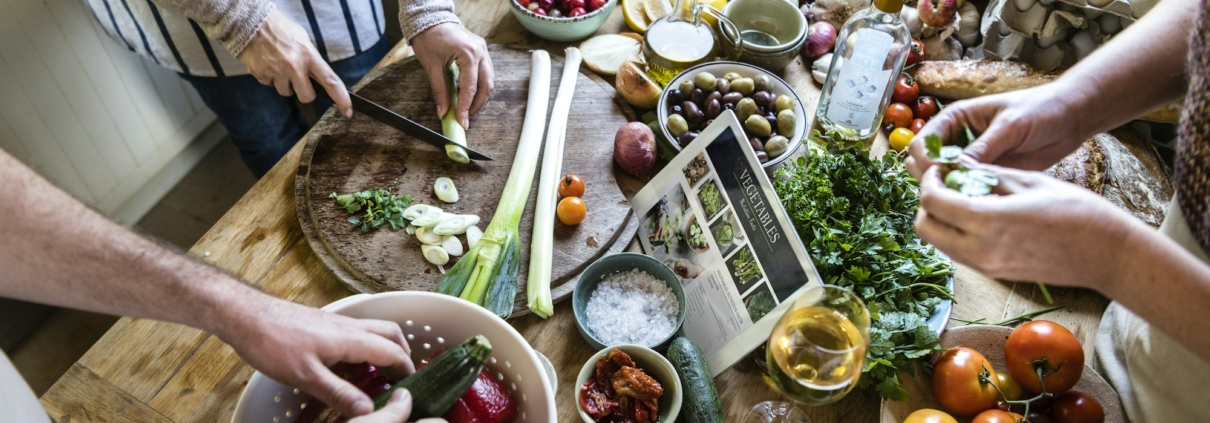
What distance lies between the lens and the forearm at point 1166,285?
811 mm

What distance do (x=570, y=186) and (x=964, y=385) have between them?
0.83 meters

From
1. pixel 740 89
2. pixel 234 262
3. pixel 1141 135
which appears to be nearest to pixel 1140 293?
pixel 740 89

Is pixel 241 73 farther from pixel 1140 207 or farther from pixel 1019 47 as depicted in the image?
pixel 1140 207

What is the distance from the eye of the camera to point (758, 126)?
1.56m

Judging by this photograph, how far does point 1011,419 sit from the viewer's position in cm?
110

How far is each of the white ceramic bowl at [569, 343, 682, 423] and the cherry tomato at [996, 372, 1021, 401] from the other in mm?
563

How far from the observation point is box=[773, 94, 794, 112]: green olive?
160 centimetres

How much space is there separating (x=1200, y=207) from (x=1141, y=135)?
883 mm

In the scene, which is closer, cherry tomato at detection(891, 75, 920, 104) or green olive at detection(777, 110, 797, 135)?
green olive at detection(777, 110, 797, 135)

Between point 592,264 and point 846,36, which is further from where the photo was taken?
point 846,36

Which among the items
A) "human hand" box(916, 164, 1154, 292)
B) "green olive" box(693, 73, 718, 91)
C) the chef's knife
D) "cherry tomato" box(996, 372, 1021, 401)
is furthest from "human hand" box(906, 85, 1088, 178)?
the chef's knife

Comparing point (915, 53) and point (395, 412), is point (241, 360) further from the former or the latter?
point (915, 53)

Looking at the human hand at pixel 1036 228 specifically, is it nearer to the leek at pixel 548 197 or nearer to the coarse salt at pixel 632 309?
the coarse salt at pixel 632 309

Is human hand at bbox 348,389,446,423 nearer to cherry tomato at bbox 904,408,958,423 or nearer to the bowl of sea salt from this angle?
the bowl of sea salt
